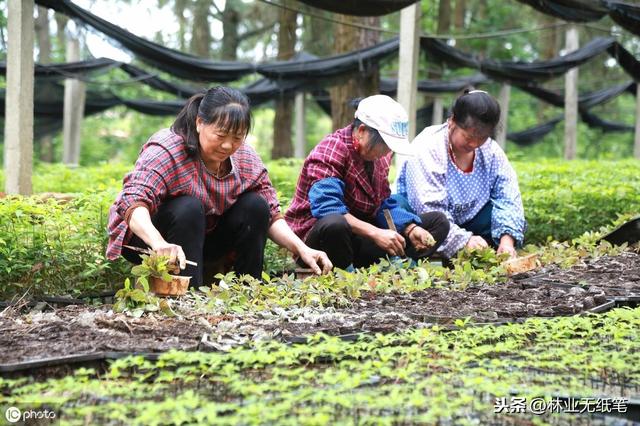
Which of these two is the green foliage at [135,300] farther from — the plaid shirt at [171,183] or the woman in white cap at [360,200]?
the woman in white cap at [360,200]

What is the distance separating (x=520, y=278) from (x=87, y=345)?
2738mm

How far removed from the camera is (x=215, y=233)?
4.74m

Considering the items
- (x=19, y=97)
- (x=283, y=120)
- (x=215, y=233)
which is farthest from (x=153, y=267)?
(x=283, y=120)

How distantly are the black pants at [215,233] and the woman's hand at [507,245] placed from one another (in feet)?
5.85

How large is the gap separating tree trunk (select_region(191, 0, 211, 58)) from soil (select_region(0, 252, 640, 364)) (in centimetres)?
1430

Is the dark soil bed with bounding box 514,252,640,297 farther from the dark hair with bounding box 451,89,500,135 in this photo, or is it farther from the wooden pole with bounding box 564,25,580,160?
the wooden pole with bounding box 564,25,580,160

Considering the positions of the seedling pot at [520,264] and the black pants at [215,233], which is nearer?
the black pants at [215,233]

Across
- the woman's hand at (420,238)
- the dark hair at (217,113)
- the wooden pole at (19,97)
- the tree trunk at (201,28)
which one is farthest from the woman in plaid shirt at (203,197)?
the tree trunk at (201,28)

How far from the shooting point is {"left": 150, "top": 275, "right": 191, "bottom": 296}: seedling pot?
3900 millimetres

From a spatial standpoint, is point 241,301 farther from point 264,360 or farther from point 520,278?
point 520,278

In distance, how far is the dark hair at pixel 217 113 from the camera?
4.15 metres

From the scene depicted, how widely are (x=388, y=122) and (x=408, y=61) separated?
2995 mm

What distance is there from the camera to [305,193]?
5430 mm

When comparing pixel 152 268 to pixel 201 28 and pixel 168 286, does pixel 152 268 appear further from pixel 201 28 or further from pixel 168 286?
pixel 201 28
